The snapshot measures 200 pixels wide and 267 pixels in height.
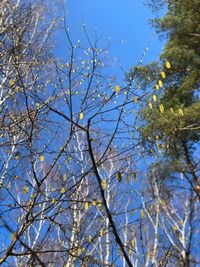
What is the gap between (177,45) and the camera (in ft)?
32.4

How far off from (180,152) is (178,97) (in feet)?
4.33

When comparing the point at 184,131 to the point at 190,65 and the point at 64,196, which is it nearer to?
the point at 190,65

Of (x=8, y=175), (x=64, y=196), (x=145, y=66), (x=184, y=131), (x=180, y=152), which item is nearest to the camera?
(x=64, y=196)

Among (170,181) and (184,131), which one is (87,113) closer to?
(184,131)

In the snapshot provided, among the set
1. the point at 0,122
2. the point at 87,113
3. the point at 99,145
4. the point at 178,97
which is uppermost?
the point at 178,97

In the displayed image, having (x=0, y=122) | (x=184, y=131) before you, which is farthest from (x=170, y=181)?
(x=0, y=122)

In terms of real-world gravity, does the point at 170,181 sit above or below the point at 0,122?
above

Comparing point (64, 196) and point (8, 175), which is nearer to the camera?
point (64, 196)

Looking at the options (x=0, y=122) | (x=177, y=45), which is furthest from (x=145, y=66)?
(x=0, y=122)

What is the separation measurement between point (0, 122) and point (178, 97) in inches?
275

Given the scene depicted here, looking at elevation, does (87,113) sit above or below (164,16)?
below

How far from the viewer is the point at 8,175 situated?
9.80ft

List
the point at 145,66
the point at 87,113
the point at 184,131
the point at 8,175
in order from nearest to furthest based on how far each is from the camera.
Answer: the point at 87,113, the point at 8,175, the point at 184,131, the point at 145,66

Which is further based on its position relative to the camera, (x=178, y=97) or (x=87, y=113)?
(x=178, y=97)
